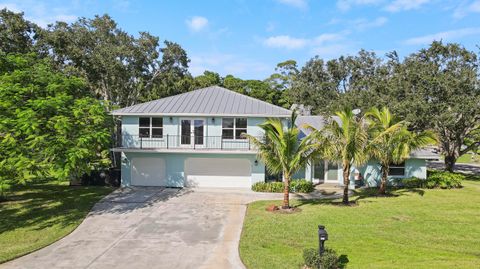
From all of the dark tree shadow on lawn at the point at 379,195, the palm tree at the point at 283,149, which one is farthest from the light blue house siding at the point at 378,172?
the palm tree at the point at 283,149

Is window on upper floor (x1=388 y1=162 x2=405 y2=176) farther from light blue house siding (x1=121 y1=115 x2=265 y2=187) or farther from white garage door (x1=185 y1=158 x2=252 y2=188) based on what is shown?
white garage door (x1=185 y1=158 x2=252 y2=188)

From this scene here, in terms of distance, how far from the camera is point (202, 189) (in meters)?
22.4

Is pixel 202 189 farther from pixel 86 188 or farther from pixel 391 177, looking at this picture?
pixel 391 177

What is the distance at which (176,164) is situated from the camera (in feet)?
74.2

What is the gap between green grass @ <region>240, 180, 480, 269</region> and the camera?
10.3 meters

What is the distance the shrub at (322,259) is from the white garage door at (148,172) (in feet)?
49.4

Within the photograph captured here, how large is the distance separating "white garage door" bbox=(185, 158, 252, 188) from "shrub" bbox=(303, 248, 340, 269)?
44.5ft

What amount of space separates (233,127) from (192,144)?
116 inches

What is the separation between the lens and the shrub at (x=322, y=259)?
919cm

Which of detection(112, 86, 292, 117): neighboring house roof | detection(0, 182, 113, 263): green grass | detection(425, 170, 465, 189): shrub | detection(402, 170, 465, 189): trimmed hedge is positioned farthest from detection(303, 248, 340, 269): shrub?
detection(425, 170, 465, 189): shrub

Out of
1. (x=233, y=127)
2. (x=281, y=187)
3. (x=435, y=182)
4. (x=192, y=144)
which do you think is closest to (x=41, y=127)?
(x=192, y=144)

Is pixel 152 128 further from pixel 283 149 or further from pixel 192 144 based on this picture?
pixel 283 149

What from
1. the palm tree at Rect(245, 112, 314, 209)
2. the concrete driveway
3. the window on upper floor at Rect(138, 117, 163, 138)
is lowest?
the concrete driveway

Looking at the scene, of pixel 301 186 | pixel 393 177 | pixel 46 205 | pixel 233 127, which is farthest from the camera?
pixel 393 177
